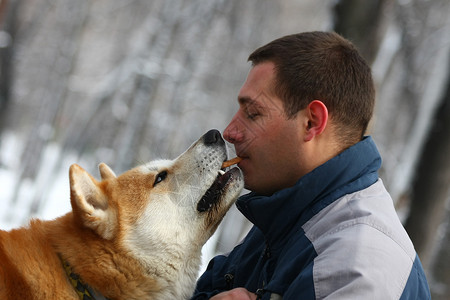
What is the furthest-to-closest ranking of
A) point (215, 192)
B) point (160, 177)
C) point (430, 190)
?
1. point (430, 190)
2. point (160, 177)
3. point (215, 192)

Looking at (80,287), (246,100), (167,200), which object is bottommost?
(80,287)

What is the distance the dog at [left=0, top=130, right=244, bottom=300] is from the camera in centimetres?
236

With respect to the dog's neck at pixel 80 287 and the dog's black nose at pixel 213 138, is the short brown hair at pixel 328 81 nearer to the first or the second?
the dog's black nose at pixel 213 138

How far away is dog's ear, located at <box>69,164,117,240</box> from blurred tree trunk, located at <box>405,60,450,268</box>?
14.2 feet

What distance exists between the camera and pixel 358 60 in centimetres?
241

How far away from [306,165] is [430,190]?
4.18m

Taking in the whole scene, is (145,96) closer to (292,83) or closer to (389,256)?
(292,83)

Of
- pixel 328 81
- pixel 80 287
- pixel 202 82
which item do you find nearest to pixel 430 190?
pixel 328 81

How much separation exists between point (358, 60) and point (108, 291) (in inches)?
67.0

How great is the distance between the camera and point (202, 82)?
51.3 feet

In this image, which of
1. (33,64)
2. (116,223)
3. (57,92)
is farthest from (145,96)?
(33,64)

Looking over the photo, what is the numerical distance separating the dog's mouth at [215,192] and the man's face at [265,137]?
23 centimetres

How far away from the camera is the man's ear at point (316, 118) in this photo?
7.41 ft

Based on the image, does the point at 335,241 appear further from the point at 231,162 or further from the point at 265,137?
the point at 231,162
